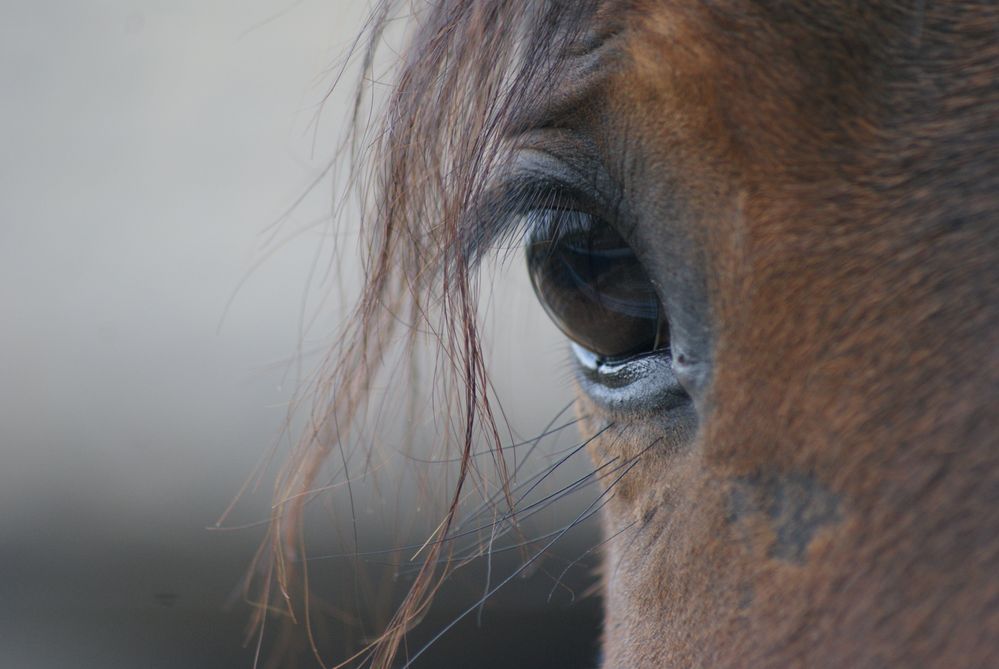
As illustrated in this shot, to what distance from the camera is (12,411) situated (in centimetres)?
366

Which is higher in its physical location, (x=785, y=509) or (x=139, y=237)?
(x=139, y=237)

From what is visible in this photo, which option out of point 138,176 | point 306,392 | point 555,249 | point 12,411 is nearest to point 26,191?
point 138,176

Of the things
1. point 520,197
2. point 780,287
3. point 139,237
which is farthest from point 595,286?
point 139,237

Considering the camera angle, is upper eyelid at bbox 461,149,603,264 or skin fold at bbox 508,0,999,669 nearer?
skin fold at bbox 508,0,999,669

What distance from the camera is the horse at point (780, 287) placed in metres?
0.54

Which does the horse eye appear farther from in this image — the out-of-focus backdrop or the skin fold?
the out-of-focus backdrop

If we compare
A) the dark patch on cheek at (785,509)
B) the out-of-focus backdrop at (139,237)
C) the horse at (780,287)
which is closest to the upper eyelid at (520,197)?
the horse at (780,287)

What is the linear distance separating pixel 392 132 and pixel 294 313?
311 centimetres

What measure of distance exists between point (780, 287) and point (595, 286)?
24 cm

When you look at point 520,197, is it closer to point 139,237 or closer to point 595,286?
point 595,286

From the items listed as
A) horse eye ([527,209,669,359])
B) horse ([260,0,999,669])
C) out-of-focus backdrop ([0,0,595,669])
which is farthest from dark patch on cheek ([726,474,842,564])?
out-of-focus backdrop ([0,0,595,669])

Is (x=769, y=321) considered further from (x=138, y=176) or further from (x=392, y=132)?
(x=138, y=176)

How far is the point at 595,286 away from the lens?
0.84 m

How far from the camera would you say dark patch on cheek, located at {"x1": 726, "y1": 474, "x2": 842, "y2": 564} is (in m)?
0.58
